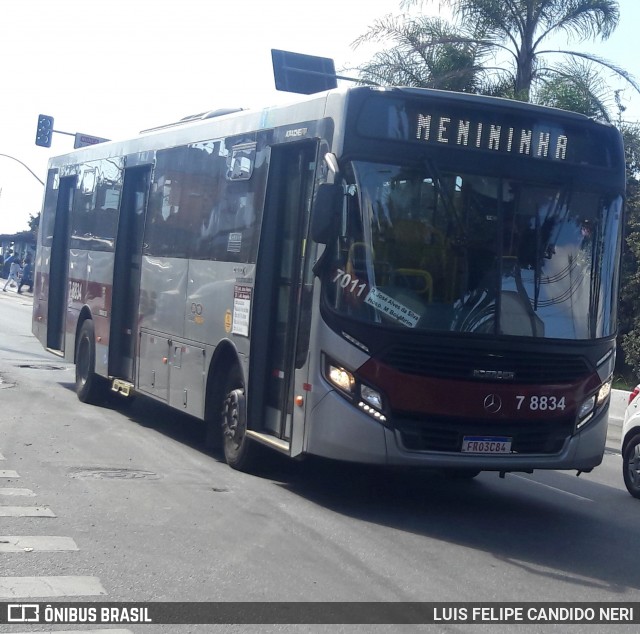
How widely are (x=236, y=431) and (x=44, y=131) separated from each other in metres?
34.4

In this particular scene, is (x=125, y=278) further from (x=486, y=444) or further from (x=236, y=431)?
(x=486, y=444)

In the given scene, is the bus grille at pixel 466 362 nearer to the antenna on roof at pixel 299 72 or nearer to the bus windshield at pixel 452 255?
the bus windshield at pixel 452 255

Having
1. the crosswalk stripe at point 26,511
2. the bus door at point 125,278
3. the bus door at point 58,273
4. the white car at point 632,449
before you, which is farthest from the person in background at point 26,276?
the crosswalk stripe at point 26,511

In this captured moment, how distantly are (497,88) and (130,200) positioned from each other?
13099mm

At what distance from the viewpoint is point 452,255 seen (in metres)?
8.70

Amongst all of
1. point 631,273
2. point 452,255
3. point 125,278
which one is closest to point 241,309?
point 452,255

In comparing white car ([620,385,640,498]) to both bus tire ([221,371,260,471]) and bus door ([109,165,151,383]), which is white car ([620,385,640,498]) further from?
bus door ([109,165,151,383])

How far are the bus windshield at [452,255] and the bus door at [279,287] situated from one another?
0.79 meters

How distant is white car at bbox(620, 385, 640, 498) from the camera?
1077 centimetres

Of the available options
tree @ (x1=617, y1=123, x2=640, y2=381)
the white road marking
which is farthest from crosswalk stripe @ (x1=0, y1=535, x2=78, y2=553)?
tree @ (x1=617, y1=123, x2=640, y2=381)

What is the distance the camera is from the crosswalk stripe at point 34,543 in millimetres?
7148

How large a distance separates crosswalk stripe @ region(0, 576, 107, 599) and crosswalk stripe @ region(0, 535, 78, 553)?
2.34 ft

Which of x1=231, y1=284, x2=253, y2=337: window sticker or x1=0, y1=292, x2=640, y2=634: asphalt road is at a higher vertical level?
x1=231, y1=284, x2=253, y2=337: window sticker

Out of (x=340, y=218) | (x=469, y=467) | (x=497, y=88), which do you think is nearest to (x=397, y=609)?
(x=469, y=467)
